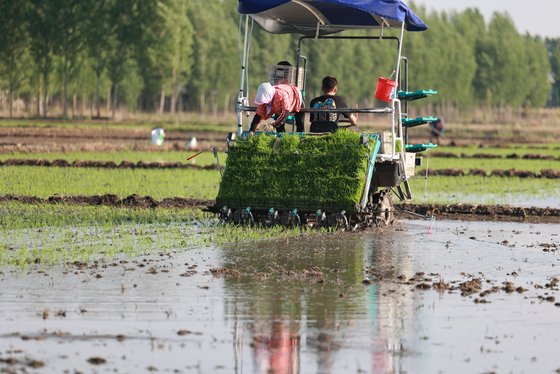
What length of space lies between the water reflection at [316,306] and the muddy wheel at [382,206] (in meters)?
2.13

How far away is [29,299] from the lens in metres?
11.1

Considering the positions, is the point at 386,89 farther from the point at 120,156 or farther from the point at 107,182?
the point at 120,156

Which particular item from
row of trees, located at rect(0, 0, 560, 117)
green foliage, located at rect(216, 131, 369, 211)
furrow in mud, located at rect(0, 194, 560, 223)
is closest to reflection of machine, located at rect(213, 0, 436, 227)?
green foliage, located at rect(216, 131, 369, 211)

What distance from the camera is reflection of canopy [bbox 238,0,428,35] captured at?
17312 mm

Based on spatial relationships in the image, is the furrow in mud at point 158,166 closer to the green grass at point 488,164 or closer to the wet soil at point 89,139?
the green grass at point 488,164

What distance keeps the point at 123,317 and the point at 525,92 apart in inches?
4713

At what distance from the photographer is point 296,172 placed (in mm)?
17062

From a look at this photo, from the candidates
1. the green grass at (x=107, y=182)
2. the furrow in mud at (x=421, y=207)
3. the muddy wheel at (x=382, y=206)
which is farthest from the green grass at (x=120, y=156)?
the muddy wheel at (x=382, y=206)

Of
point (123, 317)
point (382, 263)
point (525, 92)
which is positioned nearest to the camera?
point (123, 317)

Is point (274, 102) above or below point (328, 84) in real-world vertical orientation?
below

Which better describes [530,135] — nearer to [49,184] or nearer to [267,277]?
[49,184]

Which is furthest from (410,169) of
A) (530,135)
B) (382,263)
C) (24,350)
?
(530,135)

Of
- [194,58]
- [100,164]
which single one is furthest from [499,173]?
[194,58]

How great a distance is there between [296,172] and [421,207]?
5.02 metres
